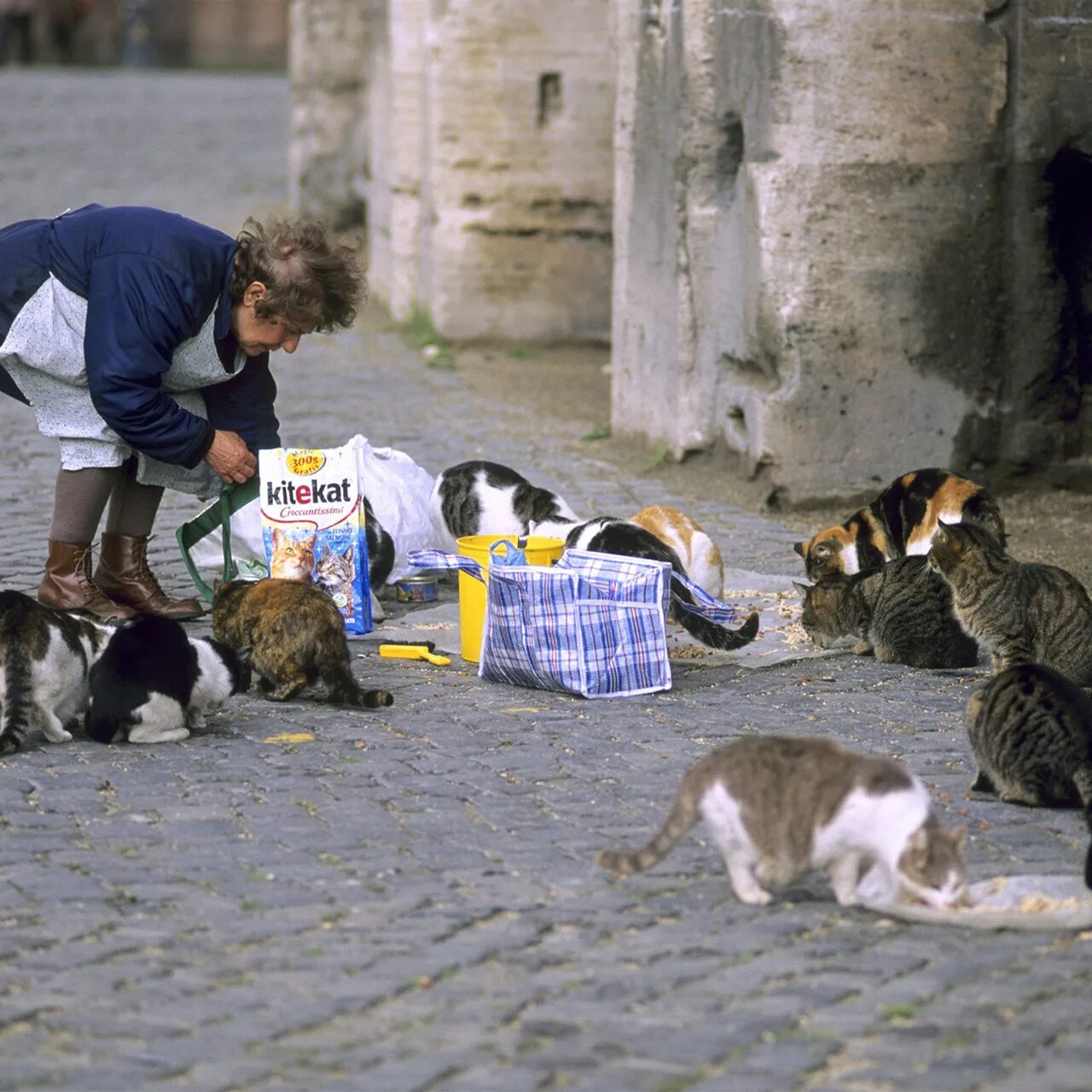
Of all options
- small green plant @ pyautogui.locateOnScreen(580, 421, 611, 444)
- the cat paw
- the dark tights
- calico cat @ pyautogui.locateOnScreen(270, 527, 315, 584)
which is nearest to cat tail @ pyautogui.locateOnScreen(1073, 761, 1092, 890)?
the cat paw

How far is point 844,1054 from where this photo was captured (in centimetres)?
349

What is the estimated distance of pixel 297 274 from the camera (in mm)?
6387

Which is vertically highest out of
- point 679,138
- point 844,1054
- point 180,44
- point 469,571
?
point 180,44

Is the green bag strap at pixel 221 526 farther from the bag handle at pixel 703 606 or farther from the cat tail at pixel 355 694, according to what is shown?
the bag handle at pixel 703 606

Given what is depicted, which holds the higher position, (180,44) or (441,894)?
(180,44)

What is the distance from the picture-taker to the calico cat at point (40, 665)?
5.19 meters

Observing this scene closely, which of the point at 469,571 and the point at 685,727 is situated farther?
the point at 469,571

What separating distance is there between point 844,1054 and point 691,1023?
1.02 feet

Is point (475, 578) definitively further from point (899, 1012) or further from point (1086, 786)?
point (899, 1012)

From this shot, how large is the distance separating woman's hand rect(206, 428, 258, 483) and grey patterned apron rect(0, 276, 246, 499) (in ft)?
0.54

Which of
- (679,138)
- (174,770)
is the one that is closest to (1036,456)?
(679,138)

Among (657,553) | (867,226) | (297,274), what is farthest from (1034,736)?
(867,226)

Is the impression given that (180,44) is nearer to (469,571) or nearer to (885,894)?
(469,571)

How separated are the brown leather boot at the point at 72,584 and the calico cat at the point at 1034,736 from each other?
10.8ft
